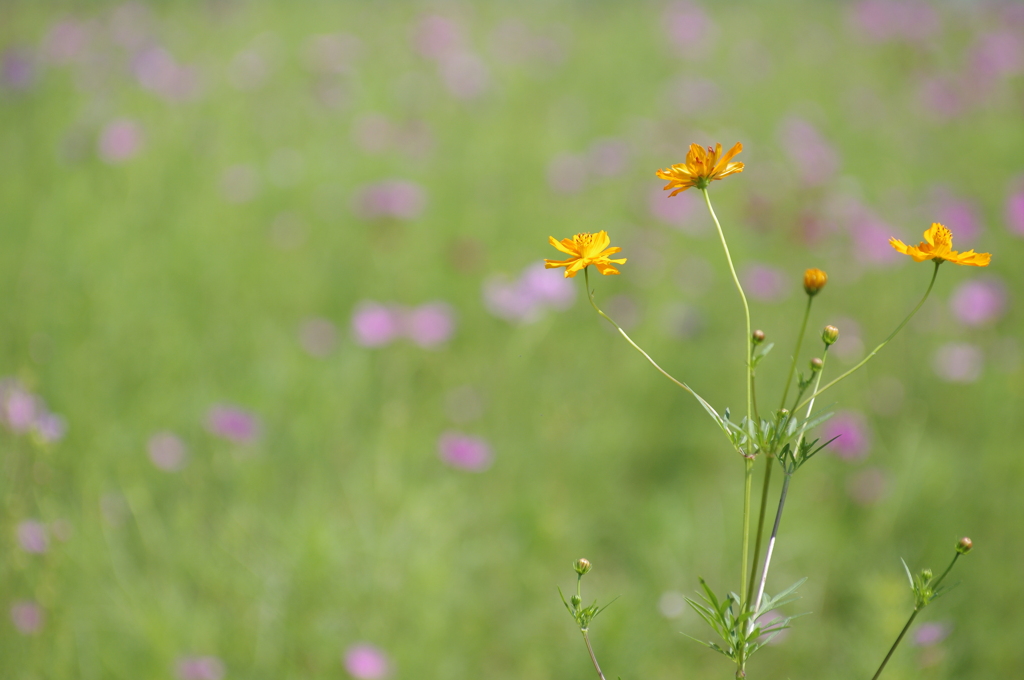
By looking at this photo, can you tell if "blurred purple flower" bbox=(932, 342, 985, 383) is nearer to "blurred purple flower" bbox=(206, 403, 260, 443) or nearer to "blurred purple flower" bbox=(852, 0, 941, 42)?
"blurred purple flower" bbox=(206, 403, 260, 443)

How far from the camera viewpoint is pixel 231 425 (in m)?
1.30

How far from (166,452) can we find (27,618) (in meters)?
0.42

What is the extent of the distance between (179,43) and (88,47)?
1.22ft

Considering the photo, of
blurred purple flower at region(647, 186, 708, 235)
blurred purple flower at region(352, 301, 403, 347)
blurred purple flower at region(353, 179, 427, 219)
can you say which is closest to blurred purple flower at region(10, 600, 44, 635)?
blurred purple flower at region(352, 301, 403, 347)

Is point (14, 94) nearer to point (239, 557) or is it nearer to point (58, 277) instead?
point (58, 277)

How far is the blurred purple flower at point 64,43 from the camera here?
8.66 ft

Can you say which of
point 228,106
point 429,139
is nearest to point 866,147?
point 429,139

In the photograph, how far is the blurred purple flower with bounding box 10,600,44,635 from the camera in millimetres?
954

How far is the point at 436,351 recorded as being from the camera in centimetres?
183

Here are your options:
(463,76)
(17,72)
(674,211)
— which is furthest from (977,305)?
(17,72)

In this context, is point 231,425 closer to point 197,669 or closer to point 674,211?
point 197,669

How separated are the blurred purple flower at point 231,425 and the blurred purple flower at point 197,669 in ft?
1.31

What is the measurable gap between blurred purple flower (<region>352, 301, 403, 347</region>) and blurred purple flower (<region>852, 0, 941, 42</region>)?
3.69 meters

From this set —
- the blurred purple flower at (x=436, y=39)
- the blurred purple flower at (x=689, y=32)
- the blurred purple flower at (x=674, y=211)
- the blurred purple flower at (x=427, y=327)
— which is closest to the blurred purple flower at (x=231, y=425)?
the blurred purple flower at (x=427, y=327)
